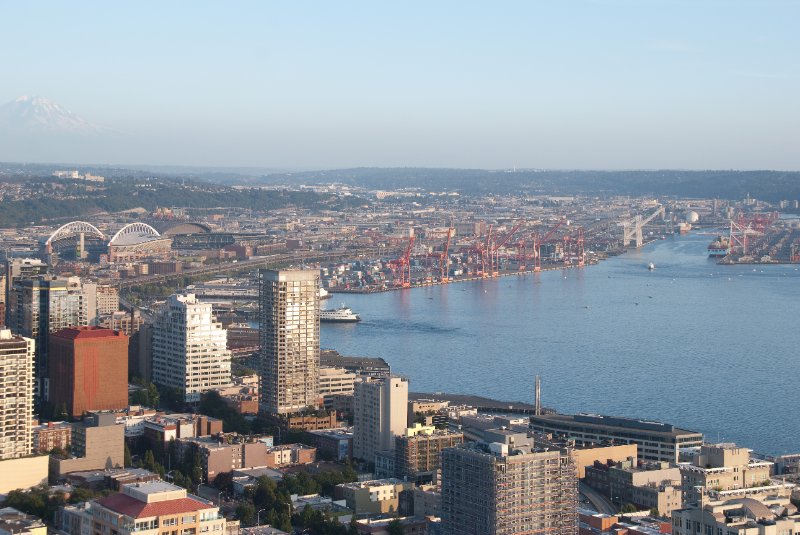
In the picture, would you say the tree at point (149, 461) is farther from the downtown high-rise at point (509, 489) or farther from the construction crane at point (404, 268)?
the construction crane at point (404, 268)

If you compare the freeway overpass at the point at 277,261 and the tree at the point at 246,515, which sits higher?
the tree at the point at 246,515

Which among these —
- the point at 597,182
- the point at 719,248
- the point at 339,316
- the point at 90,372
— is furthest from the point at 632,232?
the point at 597,182

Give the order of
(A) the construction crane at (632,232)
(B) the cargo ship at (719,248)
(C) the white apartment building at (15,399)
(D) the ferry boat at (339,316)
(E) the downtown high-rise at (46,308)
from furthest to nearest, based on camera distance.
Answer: (A) the construction crane at (632,232), (B) the cargo ship at (719,248), (D) the ferry boat at (339,316), (E) the downtown high-rise at (46,308), (C) the white apartment building at (15,399)

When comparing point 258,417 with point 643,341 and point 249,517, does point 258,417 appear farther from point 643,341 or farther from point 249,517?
point 643,341

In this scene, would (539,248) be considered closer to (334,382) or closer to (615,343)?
(615,343)

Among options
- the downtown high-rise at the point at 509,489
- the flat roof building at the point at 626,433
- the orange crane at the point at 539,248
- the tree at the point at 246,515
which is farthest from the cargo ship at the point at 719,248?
the downtown high-rise at the point at 509,489

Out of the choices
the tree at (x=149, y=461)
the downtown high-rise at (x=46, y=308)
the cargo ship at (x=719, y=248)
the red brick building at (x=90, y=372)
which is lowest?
the cargo ship at (x=719, y=248)

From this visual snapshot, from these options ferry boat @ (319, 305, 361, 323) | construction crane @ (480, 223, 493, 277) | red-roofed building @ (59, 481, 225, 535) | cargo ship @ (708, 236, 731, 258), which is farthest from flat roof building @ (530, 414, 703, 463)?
cargo ship @ (708, 236, 731, 258)

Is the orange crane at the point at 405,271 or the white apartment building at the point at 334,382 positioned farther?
the orange crane at the point at 405,271
